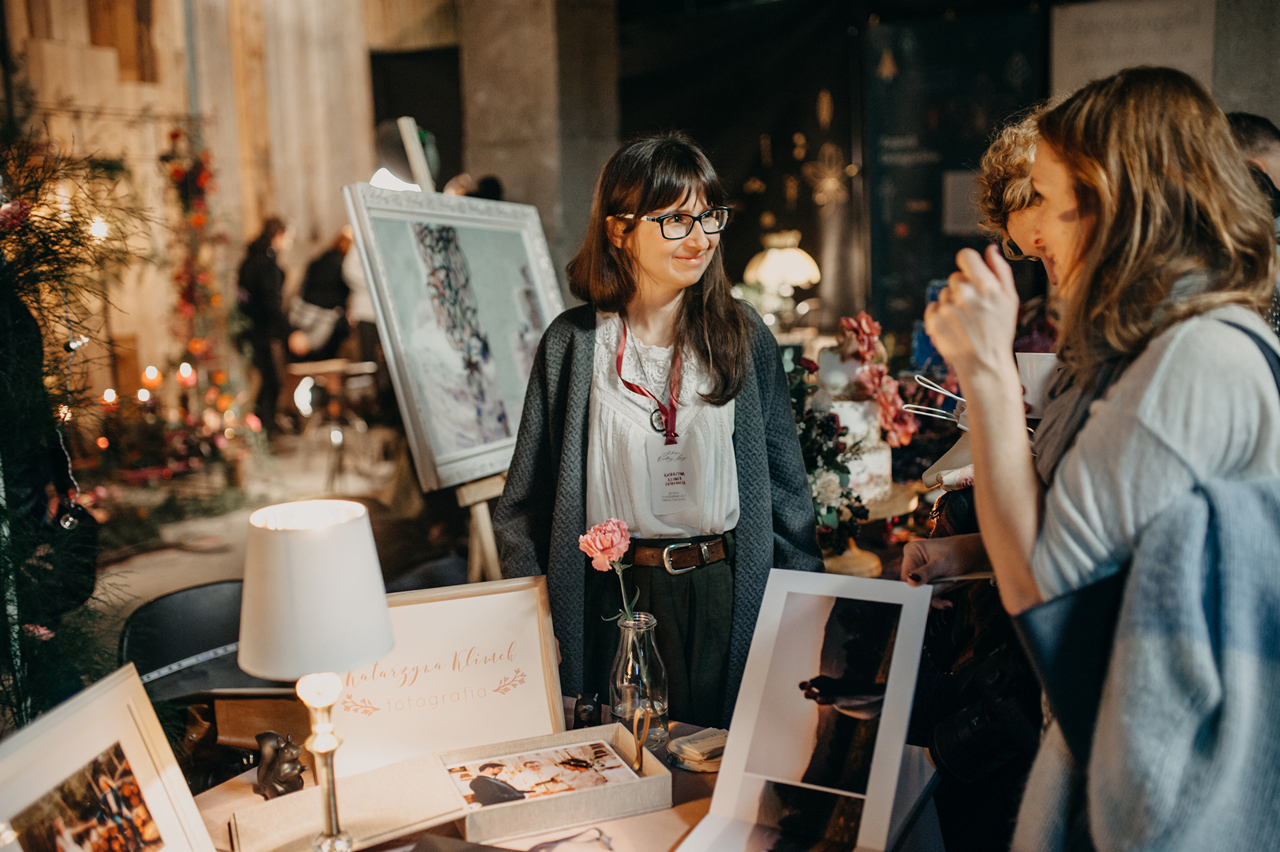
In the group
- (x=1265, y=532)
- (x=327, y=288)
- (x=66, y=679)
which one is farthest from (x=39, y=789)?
(x=327, y=288)

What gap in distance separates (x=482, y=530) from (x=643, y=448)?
1.05 metres

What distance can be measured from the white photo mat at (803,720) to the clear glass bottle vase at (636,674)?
204 millimetres

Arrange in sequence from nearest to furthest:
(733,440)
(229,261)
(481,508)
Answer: (733,440) → (481,508) → (229,261)

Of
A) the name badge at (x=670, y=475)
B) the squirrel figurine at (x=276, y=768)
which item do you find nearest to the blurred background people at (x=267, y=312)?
the name badge at (x=670, y=475)

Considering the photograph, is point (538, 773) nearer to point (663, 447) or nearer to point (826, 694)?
point (826, 694)

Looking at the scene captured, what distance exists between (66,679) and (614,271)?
1.18 metres

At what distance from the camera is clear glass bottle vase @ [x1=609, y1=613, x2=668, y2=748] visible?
1.29 m

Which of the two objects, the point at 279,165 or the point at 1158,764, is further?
the point at 279,165

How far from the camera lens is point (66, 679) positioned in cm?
147

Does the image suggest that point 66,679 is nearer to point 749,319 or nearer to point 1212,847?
point 749,319

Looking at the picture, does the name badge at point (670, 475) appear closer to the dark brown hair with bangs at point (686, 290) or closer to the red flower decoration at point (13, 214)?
the dark brown hair with bangs at point (686, 290)

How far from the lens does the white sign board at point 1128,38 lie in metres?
4.16

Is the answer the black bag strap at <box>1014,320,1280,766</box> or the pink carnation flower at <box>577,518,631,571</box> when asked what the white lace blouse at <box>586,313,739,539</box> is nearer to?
the pink carnation flower at <box>577,518,631,571</box>

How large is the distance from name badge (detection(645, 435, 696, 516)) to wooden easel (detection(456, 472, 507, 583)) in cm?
92
